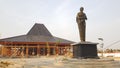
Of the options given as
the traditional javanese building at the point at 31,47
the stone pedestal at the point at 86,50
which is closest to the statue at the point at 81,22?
the stone pedestal at the point at 86,50

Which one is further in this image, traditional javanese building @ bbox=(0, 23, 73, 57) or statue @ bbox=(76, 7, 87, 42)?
traditional javanese building @ bbox=(0, 23, 73, 57)

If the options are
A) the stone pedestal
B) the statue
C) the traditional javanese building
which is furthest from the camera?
the traditional javanese building

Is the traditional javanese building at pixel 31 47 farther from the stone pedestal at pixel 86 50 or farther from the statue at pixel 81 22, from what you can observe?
the stone pedestal at pixel 86 50

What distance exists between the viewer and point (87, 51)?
51.0 feet

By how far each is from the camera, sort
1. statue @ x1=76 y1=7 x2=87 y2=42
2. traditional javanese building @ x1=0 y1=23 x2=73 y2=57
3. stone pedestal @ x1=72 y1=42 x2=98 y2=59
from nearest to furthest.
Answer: stone pedestal @ x1=72 y1=42 x2=98 y2=59 < statue @ x1=76 y1=7 x2=87 y2=42 < traditional javanese building @ x1=0 y1=23 x2=73 y2=57

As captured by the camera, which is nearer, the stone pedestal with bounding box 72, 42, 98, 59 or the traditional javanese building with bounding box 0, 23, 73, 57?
the stone pedestal with bounding box 72, 42, 98, 59

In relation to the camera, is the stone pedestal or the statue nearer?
the stone pedestal

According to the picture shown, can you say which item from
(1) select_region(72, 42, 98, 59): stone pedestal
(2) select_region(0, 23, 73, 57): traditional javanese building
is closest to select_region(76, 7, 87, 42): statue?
(1) select_region(72, 42, 98, 59): stone pedestal

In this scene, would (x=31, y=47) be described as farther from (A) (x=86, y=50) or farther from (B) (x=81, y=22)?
(A) (x=86, y=50)

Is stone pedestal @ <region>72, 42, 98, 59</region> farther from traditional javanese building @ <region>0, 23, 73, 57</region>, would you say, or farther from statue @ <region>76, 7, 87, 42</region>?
traditional javanese building @ <region>0, 23, 73, 57</region>

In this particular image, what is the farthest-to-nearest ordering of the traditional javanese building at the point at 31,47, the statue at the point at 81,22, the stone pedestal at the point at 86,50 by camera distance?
the traditional javanese building at the point at 31,47 → the statue at the point at 81,22 → the stone pedestal at the point at 86,50

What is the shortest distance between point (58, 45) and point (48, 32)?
7.23m

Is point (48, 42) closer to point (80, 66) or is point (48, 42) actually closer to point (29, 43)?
point (29, 43)

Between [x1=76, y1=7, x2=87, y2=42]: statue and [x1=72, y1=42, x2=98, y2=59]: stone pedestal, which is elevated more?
[x1=76, y1=7, x2=87, y2=42]: statue
